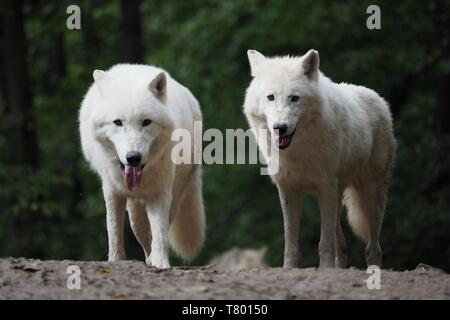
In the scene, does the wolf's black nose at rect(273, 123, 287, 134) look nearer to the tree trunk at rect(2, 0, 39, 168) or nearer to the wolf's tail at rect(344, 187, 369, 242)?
the wolf's tail at rect(344, 187, 369, 242)

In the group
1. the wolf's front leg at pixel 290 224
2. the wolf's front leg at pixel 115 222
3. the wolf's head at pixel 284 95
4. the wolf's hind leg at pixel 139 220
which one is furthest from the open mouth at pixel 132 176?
the wolf's front leg at pixel 290 224

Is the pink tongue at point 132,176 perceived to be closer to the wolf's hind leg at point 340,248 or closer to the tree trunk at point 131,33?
the wolf's hind leg at point 340,248

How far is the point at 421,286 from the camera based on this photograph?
5.71m

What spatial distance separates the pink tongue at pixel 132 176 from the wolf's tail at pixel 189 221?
157cm

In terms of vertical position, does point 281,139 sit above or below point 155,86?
below

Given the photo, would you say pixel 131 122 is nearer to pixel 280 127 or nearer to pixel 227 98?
pixel 280 127

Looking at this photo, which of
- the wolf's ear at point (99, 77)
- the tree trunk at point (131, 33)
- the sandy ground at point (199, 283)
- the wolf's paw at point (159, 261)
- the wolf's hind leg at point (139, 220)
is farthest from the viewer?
the tree trunk at point (131, 33)

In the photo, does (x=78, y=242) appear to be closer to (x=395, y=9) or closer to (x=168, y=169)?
(x=395, y=9)

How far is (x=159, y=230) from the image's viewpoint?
7.05 metres

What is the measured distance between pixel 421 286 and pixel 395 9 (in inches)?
356

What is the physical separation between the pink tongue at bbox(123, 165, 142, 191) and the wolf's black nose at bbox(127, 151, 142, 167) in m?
0.11

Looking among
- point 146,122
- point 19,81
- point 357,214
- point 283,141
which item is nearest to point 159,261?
point 146,122

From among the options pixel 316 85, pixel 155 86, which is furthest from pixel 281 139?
pixel 155 86

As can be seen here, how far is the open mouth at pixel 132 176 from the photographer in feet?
22.0
